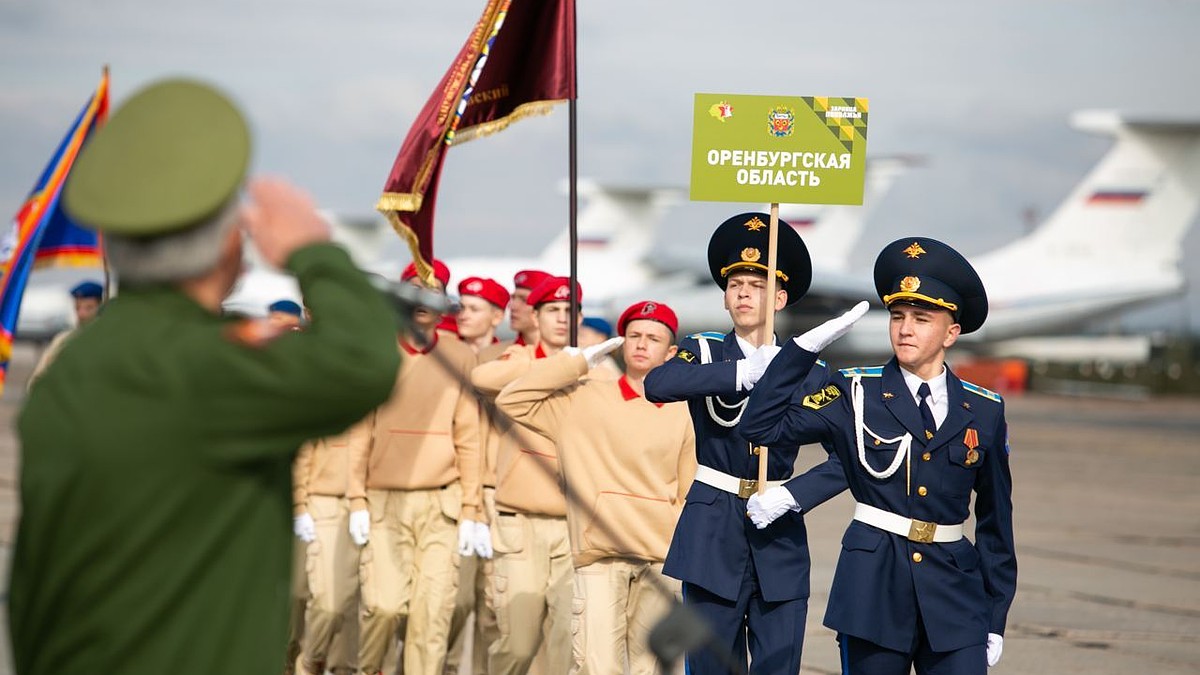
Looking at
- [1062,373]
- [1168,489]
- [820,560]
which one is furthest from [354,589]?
[1062,373]

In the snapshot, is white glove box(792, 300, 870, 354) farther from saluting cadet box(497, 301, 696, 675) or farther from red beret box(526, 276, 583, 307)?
red beret box(526, 276, 583, 307)

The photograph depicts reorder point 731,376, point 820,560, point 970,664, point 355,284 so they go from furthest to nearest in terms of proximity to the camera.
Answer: point 820,560
point 731,376
point 970,664
point 355,284

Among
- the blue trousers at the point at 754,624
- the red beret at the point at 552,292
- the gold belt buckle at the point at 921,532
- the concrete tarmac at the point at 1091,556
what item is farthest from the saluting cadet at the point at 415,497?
the gold belt buckle at the point at 921,532

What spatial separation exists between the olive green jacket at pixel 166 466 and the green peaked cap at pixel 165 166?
0.15 m

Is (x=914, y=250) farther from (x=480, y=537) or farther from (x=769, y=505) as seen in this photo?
(x=480, y=537)

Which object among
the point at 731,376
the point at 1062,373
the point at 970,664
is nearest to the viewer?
the point at 970,664

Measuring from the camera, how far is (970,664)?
4.98m

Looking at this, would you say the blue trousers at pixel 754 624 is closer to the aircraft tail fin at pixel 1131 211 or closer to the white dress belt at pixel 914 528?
the white dress belt at pixel 914 528

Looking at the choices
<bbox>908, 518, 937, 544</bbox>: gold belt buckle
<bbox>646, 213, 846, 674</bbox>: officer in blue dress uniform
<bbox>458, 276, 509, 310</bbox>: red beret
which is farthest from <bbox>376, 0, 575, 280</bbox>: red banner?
<bbox>908, 518, 937, 544</bbox>: gold belt buckle

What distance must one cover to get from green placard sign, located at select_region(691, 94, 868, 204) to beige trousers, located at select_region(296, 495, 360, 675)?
10.3 feet

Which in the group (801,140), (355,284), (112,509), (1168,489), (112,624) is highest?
(801,140)

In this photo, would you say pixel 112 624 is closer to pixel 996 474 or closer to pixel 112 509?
pixel 112 509

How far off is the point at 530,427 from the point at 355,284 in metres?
4.15

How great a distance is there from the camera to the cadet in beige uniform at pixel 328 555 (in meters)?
7.61
